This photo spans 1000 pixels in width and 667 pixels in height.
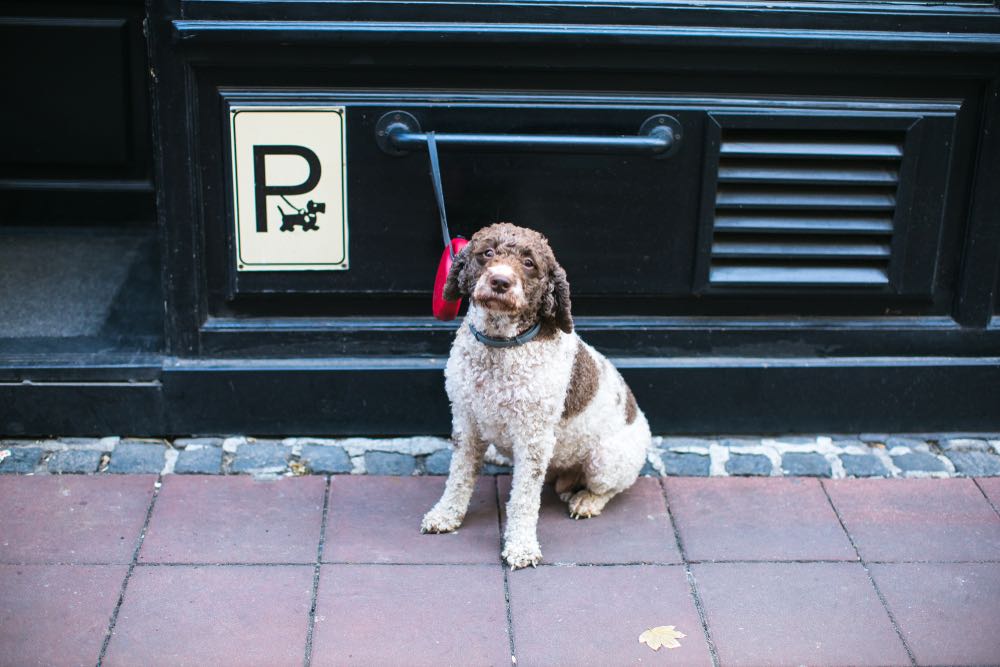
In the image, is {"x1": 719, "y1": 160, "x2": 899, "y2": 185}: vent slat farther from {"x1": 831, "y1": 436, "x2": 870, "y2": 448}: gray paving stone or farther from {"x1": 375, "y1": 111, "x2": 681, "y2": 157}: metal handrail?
{"x1": 831, "y1": 436, "x2": 870, "y2": 448}: gray paving stone

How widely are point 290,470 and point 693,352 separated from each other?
1.63 m

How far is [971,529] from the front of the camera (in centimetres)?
388

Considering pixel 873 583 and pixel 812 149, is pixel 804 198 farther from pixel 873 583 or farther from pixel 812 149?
pixel 873 583

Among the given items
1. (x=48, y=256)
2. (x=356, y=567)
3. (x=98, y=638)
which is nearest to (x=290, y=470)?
(x=356, y=567)

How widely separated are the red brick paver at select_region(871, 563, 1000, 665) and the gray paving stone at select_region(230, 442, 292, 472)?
2163mm

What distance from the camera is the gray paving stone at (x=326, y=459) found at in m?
4.15

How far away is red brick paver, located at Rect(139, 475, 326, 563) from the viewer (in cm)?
359

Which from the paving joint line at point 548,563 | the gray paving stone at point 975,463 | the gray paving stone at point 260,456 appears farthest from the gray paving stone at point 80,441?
the gray paving stone at point 975,463

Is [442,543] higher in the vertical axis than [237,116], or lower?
lower

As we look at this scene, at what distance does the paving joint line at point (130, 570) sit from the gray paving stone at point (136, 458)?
90 mm

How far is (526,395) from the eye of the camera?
3484 mm

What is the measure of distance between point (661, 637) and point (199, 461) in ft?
6.19

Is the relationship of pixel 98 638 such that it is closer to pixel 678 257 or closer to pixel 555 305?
pixel 555 305

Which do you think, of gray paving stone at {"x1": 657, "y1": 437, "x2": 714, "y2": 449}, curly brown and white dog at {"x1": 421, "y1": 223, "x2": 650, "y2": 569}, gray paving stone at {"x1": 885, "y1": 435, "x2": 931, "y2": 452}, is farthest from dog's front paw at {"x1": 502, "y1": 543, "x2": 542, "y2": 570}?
gray paving stone at {"x1": 885, "y1": 435, "x2": 931, "y2": 452}
